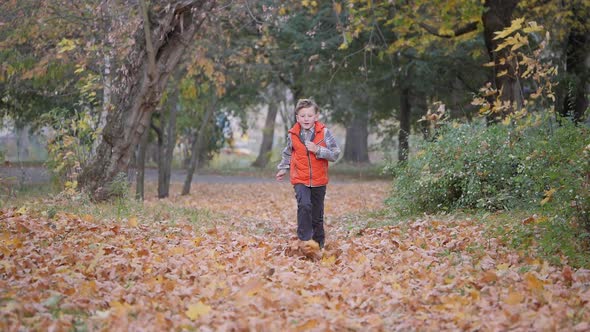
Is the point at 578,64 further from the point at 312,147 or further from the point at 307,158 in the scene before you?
the point at 312,147

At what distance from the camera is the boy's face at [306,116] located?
802cm

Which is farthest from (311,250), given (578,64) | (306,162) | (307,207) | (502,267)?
(578,64)

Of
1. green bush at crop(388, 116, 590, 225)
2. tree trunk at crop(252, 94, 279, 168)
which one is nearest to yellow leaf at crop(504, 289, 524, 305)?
green bush at crop(388, 116, 590, 225)

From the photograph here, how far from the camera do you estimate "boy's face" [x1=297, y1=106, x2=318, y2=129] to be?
8.02 m

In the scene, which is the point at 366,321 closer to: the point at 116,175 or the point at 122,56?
the point at 116,175

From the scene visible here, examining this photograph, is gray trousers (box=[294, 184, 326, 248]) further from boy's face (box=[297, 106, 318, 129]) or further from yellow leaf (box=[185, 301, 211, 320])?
yellow leaf (box=[185, 301, 211, 320])

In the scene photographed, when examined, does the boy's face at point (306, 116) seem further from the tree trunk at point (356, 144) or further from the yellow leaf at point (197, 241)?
the tree trunk at point (356, 144)

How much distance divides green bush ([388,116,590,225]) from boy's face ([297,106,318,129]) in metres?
2.34

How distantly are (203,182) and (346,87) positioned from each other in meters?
6.68

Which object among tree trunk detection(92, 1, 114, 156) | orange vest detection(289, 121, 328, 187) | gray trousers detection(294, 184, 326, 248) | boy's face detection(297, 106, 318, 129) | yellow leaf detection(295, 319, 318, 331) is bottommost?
yellow leaf detection(295, 319, 318, 331)

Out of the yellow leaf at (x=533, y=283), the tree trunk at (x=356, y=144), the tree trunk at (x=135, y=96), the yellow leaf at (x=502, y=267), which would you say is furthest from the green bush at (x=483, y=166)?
the tree trunk at (x=356, y=144)

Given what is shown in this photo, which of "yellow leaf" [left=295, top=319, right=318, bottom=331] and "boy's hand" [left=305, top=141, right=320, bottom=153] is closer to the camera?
"yellow leaf" [left=295, top=319, right=318, bottom=331]

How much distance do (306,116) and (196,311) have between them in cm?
353

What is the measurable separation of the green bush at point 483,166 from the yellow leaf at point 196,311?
4.04 metres
